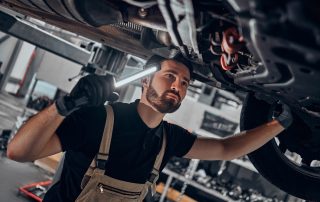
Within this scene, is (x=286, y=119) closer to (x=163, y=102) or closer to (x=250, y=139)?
(x=250, y=139)

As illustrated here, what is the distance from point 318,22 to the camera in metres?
0.63

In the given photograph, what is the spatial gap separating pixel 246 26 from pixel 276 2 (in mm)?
95

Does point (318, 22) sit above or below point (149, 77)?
above

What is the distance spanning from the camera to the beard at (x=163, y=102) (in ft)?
5.52

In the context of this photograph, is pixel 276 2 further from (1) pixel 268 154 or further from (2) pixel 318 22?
(1) pixel 268 154

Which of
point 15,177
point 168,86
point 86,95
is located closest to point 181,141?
point 168,86

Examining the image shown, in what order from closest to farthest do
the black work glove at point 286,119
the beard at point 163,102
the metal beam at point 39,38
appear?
the beard at point 163,102, the black work glove at point 286,119, the metal beam at point 39,38

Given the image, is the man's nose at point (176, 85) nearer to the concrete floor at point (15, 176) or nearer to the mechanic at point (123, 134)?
the mechanic at point (123, 134)

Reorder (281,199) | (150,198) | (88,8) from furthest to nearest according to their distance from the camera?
(281,199)
(150,198)
(88,8)

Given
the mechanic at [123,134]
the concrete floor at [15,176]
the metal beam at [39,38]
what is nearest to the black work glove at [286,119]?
the mechanic at [123,134]

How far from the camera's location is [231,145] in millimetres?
2023

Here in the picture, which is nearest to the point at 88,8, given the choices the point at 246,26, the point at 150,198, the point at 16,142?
the point at 16,142

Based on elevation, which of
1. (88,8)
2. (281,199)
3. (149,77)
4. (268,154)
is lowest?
(281,199)

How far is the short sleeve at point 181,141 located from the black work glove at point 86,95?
2.26 feet
